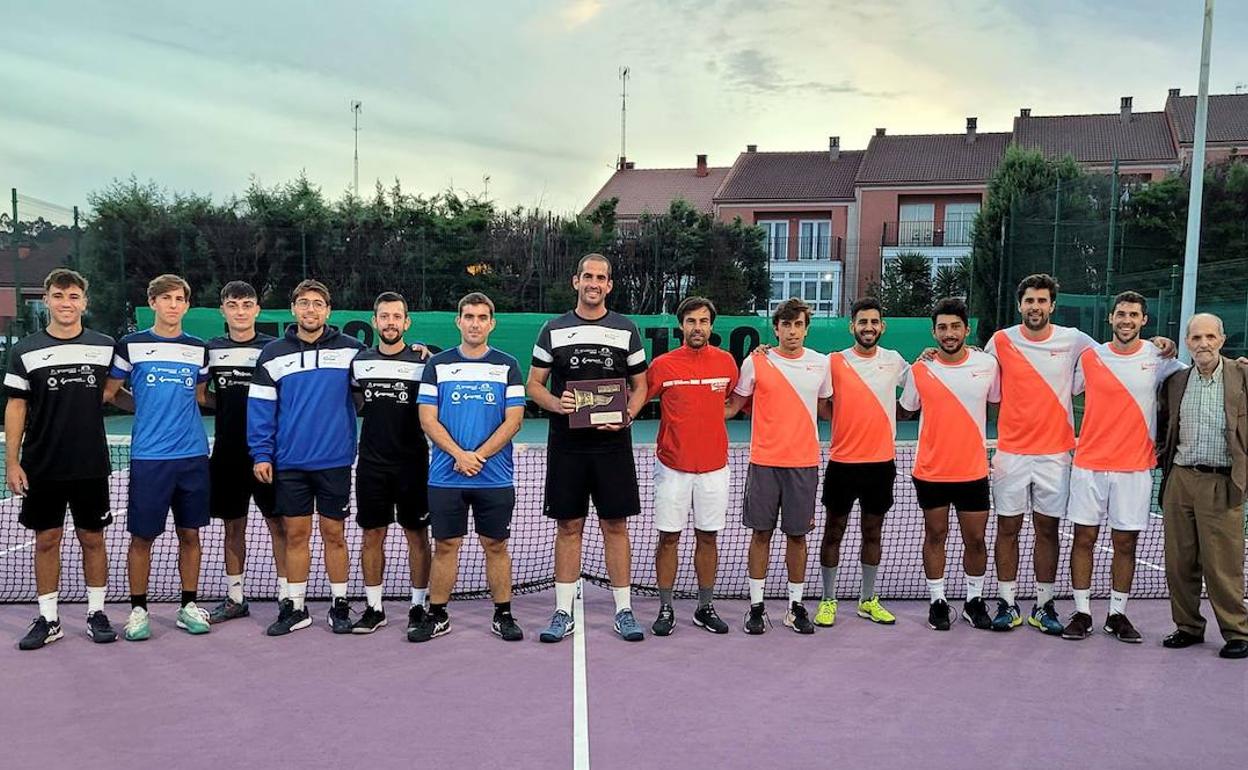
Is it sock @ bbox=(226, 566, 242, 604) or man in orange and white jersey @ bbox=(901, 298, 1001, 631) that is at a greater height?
man in orange and white jersey @ bbox=(901, 298, 1001, 631)

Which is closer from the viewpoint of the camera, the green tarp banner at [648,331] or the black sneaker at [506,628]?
the black sneaker at [506,628]

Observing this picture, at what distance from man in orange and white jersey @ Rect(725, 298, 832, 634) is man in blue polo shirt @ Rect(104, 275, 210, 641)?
9.20 feet

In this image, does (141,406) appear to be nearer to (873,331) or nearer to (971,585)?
(873,331)

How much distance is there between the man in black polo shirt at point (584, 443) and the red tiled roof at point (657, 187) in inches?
1264

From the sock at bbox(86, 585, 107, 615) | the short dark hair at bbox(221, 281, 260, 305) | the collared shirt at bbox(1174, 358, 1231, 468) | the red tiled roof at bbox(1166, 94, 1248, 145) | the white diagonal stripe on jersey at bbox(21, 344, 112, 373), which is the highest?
the red tiled roof at bbox(1166, 94, 1248, 145)

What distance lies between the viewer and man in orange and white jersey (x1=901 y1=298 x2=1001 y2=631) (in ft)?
15.4

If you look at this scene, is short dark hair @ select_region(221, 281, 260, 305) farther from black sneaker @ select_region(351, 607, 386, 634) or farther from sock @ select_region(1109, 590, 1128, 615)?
sock @ select_region(1109, 590, 1128, 615)

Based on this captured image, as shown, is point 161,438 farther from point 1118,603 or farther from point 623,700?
point 1118,603

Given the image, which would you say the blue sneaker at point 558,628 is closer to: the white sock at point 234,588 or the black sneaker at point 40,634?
the white sock at point 234,588

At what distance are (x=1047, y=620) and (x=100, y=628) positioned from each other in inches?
190

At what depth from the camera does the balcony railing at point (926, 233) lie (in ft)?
104

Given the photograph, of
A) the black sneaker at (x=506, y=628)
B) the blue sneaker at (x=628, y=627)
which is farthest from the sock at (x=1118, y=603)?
the black sneaker at (x=506, y=628)

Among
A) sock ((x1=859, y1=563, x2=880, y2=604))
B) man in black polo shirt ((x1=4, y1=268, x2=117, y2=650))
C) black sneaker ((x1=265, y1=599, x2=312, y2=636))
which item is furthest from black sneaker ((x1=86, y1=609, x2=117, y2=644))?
sock ((x1=859, y1=563, x2=880, y2=604))

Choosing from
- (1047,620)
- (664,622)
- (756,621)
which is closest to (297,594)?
(664,622)
